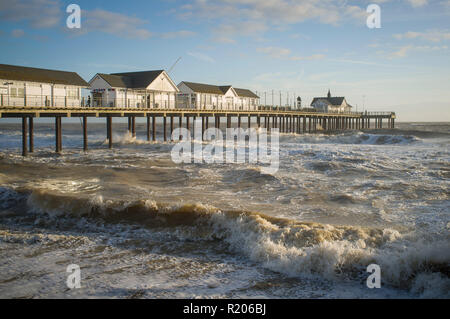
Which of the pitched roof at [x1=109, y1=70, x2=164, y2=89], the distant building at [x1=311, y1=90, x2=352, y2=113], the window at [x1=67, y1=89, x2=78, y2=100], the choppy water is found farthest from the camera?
the distant building at [x1=311, y1=90, x2=352, y2=113]

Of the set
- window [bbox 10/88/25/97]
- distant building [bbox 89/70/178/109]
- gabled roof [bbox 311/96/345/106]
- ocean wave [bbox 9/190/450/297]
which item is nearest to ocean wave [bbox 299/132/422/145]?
distant building [bbox 89/70/178/109]

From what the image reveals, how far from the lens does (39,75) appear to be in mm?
27109

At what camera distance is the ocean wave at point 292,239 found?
23.1 ft

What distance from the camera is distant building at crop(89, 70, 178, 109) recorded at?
32.8 meters

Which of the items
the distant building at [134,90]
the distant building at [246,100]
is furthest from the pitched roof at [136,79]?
the distant building at [246,100]

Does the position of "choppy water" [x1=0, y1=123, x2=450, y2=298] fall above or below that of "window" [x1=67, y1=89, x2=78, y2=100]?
below

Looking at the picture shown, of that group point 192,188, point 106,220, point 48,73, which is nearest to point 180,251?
point 106,220

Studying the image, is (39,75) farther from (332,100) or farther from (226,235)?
(332,100)

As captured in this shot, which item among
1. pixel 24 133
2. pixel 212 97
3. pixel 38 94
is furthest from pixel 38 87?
pixel 212 97

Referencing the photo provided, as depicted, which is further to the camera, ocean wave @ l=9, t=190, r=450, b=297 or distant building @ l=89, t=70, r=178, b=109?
distant building @ l=89, t=70, r=178, b=109

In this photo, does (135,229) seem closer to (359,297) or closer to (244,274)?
(244,274)

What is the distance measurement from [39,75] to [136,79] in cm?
1047

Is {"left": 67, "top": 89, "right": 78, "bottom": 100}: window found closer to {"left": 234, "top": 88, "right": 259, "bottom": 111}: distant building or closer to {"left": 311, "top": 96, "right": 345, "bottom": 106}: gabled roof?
{"left": 234, "top": 88, "right": 259, "bottom": 111}: distant building

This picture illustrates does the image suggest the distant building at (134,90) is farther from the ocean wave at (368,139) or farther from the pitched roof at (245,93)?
the ocean wave at (368,139)
